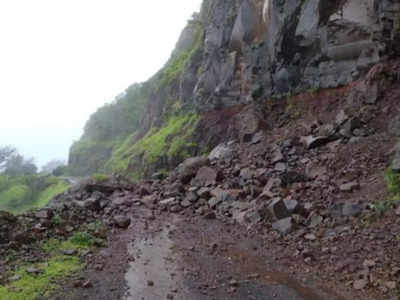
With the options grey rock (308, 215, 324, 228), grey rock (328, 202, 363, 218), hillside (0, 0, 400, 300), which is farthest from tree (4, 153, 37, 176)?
grey rock (328, 202, 363, 218)

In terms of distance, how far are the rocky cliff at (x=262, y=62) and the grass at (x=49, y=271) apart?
10804mm

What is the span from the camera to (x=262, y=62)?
1955 centimetres

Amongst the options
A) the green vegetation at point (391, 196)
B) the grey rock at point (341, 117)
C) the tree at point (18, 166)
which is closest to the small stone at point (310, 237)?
the green vegetation at point (391, 196)

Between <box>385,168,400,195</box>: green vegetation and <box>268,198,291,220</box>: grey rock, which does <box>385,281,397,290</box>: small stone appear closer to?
<box>385,168,400,195</box>: green vegetation

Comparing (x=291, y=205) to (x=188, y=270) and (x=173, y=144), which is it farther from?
(x=173, y=144)

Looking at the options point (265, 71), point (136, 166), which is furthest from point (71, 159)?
point (265, 71)

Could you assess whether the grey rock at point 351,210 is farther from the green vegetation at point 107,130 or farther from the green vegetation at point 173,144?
the green vegetation at point 107,130

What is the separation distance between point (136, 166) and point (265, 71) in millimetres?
14132

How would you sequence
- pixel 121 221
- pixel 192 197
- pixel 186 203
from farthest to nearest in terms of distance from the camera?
1. pixel 192 197
2. pixel 186 203
3. pixel 121 221

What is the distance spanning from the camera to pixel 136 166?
2870cm

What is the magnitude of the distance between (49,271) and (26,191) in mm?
34041

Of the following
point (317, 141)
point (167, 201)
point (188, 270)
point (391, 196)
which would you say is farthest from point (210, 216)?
point (391, 196)

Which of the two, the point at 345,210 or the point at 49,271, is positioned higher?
the point at 49,271

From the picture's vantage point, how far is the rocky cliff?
1417 centimetres
